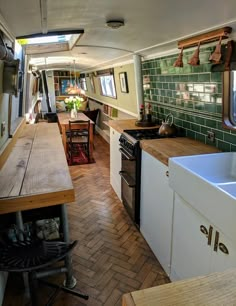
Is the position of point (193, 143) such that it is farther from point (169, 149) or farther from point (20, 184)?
point (20, 184)

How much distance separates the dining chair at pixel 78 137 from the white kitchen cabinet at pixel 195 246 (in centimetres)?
357

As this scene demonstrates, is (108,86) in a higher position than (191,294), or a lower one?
higher

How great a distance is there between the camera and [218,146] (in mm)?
2240

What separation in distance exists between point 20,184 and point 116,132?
6.14 feet

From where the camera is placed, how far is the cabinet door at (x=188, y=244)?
5.11 ft

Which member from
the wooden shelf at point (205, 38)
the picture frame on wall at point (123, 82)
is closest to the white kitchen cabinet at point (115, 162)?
the picture frame on wall at point (123, 82)

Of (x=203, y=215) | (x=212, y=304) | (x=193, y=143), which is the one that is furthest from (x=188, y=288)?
(x=193, y=143)

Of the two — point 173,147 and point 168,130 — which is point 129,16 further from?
point 168,130

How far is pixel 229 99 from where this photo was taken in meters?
2.03

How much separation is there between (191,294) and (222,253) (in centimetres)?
85

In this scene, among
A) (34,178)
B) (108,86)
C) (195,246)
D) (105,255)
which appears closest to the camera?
(195,246)

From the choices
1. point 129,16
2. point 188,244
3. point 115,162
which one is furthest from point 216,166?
point 115,162

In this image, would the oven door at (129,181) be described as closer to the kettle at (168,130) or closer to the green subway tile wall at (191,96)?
the kettle at (168,130)

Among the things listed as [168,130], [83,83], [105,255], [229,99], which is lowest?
[105,255]
